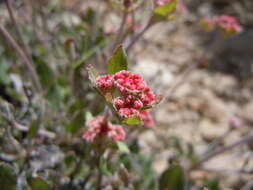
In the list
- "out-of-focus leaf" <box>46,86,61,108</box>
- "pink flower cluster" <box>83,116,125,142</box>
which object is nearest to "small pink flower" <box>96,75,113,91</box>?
"pink flower cluster" <box>83,116,125,142</box>

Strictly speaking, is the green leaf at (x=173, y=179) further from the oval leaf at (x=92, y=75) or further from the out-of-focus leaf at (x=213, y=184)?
the oval leaf at (x=92, y=75)

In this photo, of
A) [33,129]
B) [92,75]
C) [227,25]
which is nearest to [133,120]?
[92,75]

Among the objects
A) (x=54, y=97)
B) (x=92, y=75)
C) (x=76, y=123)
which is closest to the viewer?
(x=92, y=75)

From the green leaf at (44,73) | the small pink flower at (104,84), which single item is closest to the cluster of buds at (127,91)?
the small pink flower at (104,84)

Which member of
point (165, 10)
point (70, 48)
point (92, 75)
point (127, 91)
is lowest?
point (127, 91)

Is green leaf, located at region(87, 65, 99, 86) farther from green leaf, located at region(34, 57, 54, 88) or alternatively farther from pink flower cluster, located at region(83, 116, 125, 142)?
green leaf, located at region(34, 57, 54, 88)

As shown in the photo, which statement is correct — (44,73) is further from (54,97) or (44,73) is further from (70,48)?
(70,48)
